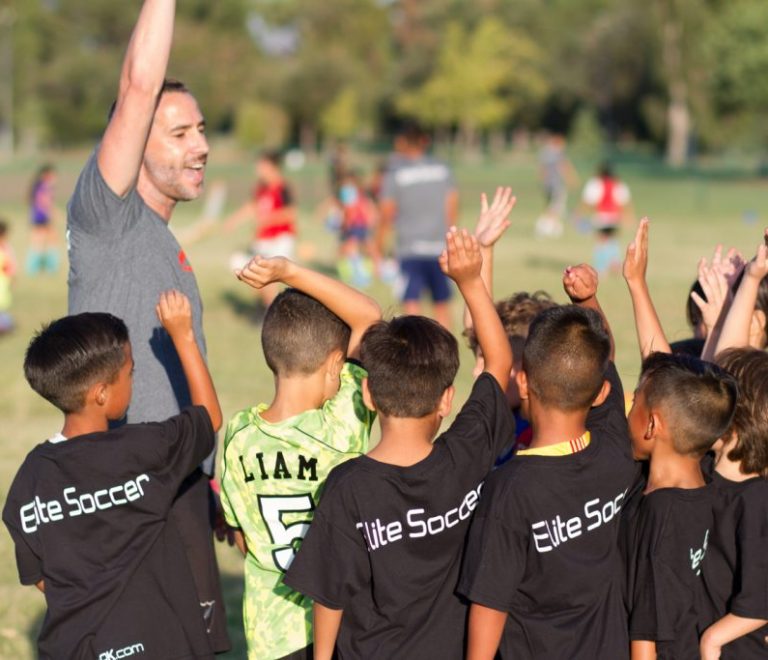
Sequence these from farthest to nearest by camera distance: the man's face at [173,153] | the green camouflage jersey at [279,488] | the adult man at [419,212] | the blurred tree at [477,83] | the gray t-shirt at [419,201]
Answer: the blurred tree at [477,83] < the gray t-shirt at [419,201] < the adult man at [419,212] < the man's face at [173,153] < the green camouflage jersey at [279,488]

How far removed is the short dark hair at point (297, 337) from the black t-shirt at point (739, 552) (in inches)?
50.8

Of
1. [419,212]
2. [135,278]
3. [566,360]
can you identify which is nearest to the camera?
[566,360]

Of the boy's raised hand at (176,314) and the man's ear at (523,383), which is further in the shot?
the boy's raised hand at (176,314)

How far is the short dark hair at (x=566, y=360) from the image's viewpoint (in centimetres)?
318

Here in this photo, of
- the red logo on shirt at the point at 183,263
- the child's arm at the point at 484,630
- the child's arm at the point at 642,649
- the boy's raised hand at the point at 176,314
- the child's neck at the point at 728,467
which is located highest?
the red logo on shirt at the point at 183,263

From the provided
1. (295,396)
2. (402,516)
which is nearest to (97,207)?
(295,396)

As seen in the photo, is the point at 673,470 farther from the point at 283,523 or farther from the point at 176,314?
the point at 176,314

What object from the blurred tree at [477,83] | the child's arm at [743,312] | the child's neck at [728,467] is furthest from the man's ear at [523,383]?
the blurred tree at [477,83]

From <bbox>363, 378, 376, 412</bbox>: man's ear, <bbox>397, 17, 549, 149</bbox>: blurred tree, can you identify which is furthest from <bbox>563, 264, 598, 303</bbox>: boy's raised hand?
<bbox>397, 17, 549, 149</bbox>: blurred tree

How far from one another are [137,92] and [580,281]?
61.0 inches

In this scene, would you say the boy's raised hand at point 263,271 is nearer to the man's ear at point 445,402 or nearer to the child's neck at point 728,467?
the man's ear at point 445,402

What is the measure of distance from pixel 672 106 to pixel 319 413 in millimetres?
69753

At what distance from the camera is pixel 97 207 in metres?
3.62

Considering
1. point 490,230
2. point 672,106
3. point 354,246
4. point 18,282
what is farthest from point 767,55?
point 490,230
